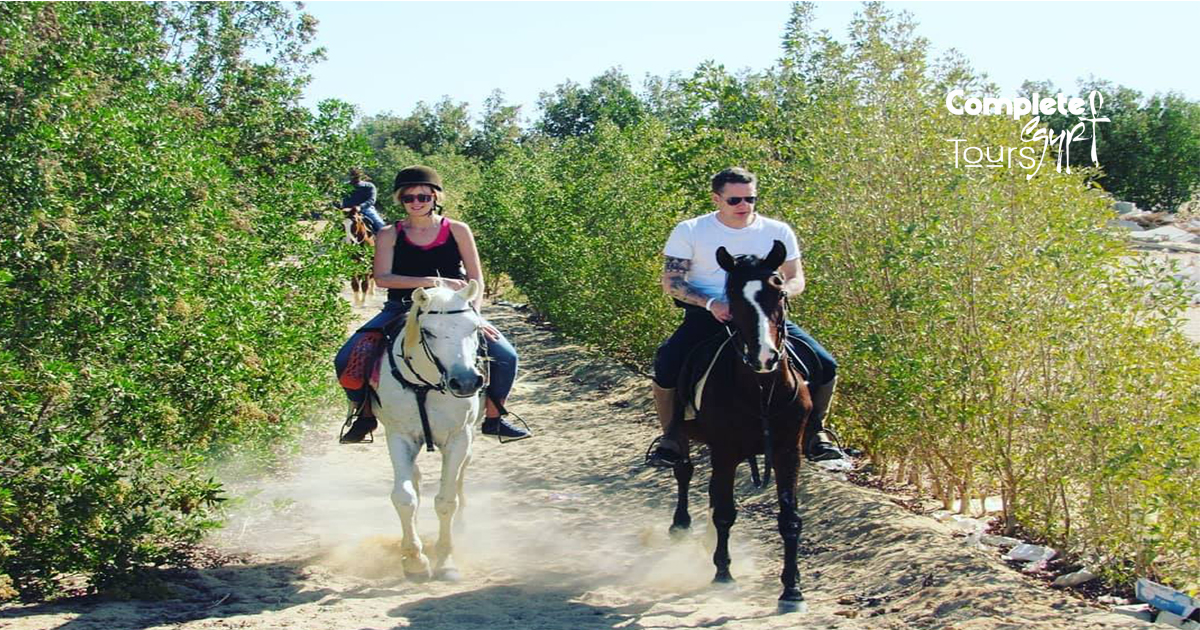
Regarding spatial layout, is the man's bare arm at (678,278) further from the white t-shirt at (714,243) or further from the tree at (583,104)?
the tree at (583,104)

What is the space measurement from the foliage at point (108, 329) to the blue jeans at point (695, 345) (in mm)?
2639

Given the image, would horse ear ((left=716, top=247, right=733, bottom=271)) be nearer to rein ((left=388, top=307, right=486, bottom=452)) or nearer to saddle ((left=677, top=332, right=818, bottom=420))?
saddle ((left=677, top=332, right=818, bottom=420))

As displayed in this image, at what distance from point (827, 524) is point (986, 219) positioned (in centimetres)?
255

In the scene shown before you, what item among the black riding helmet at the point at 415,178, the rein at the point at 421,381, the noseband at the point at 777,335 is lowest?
the rein at the point at 421,381

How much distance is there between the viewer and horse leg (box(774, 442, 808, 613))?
6.98m

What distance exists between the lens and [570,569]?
8.12 meters

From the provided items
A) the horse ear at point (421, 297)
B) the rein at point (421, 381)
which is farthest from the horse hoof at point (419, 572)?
the horse ear at point (421, 297)

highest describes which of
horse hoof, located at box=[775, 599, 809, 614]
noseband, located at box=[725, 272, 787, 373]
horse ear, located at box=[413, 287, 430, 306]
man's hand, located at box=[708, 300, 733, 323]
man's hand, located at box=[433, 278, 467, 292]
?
man's hand, located at box=[433, 278, 467, 292]

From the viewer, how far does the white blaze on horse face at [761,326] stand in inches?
250

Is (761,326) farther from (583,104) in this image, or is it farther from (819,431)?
(583,104)

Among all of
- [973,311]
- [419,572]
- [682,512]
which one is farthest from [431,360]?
[973,311]

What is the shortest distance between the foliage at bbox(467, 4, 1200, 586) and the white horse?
2990 mm

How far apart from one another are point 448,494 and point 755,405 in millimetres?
2196

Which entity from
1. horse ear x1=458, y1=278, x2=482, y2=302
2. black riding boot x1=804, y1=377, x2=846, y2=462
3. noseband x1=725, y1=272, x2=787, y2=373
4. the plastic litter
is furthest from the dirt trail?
horse ear x1=458, y1=278, x2=482, y2=302
